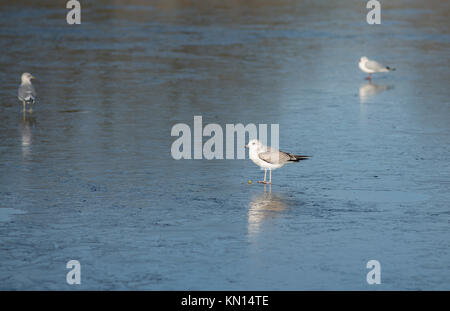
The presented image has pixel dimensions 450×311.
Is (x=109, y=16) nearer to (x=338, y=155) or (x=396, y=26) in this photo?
(x=396, y=26)

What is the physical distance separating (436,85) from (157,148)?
30.8 ft

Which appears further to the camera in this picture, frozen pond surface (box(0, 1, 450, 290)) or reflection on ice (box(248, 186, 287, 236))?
reflection on ice (box(248, 186, 287, 236))

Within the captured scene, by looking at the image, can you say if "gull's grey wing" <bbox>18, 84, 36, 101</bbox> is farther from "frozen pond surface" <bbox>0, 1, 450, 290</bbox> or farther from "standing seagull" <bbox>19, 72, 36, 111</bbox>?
"frozen pond surface" <bbox>0, 1, 450, 290</bbox>

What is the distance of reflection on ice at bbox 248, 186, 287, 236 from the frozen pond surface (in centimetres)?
4

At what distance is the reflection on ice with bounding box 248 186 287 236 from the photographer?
34.3 feet

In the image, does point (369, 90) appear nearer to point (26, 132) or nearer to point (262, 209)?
point (26, 132)

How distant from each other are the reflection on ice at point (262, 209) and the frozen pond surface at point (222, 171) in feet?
0.13

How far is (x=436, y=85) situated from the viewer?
2175cm

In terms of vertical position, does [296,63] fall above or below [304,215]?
above

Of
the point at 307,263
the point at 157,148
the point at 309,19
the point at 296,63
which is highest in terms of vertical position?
the point at 309,19

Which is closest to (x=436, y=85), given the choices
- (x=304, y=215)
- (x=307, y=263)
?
(x=304, y=215)

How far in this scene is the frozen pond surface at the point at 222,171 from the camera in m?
9.07

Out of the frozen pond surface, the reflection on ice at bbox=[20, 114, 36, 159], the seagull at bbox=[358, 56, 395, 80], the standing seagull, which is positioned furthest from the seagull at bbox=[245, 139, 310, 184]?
the seagull at bbox=[358, 56, 395, 80]

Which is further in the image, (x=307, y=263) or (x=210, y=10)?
(x=210, y=10)
